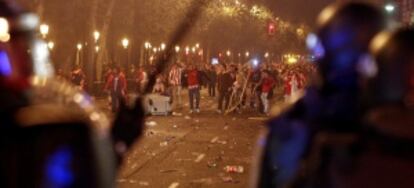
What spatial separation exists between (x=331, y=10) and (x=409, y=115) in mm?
788

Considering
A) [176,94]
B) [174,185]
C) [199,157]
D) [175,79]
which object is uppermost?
[175,79]

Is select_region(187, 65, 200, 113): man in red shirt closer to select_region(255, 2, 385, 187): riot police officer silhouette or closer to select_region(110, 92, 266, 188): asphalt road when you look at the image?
select_region(110, 92, 266, 188): asphalt road

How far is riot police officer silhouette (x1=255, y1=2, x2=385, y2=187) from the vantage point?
2.88m

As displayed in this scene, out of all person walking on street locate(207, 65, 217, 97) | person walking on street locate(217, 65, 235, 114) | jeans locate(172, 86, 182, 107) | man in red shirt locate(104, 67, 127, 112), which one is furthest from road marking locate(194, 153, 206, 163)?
person walking on street locate(207, 65, 217, 97)

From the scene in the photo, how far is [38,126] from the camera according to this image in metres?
2.48

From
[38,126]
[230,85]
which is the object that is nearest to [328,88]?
[38,126]

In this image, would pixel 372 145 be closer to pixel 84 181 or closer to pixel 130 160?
pixel 84 181

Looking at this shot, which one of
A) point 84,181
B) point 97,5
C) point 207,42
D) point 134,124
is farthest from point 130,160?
point 207,42

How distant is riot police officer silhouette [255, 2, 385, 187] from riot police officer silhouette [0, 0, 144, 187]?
2.23ft

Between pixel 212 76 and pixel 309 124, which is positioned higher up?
pixel 212 76

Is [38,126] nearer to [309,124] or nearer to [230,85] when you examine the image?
[309,124]

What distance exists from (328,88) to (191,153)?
38.0 ft

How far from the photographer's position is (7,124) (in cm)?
252

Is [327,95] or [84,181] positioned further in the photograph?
[327,95]
